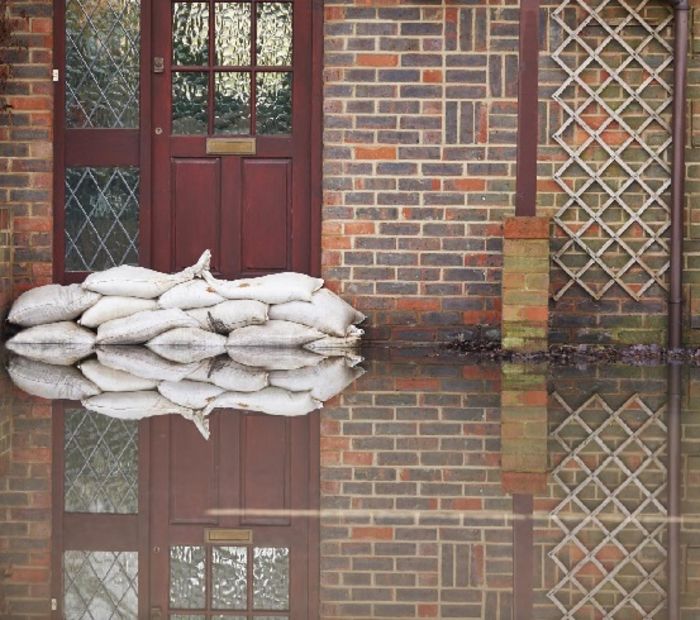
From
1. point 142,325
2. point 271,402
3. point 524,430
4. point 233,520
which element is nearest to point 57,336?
point 142,325

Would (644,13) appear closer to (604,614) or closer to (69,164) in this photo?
(69,164)

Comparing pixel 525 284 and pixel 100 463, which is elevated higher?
pixel 525 284

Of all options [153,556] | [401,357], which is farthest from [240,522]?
[401,357]

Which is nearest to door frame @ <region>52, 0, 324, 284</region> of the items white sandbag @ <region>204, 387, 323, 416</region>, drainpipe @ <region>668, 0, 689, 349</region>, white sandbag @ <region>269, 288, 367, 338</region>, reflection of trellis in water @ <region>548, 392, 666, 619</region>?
white sandbag @ <region>269, 288, 367, 338</region>

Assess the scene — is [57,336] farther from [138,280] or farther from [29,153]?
[29,153]

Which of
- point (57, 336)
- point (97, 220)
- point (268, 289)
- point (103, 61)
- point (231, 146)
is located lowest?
point (57, 336)

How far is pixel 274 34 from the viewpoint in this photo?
916cm

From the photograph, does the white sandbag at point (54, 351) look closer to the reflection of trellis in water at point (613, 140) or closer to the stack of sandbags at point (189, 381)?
the stack of sandbags at point (189, 381)

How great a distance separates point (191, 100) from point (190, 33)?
0.40m

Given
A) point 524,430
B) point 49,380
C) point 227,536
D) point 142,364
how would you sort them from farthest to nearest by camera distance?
point 142,364, point 49,380, point 524,430, point 227,536

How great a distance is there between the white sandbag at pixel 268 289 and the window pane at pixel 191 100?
107cm

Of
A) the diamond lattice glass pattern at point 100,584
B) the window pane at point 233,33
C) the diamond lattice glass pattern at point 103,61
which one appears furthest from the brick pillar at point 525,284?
the diamond lattice glass pattern at point 100,584

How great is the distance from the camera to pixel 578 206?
8922mm

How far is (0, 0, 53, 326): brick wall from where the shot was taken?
9.21 m
